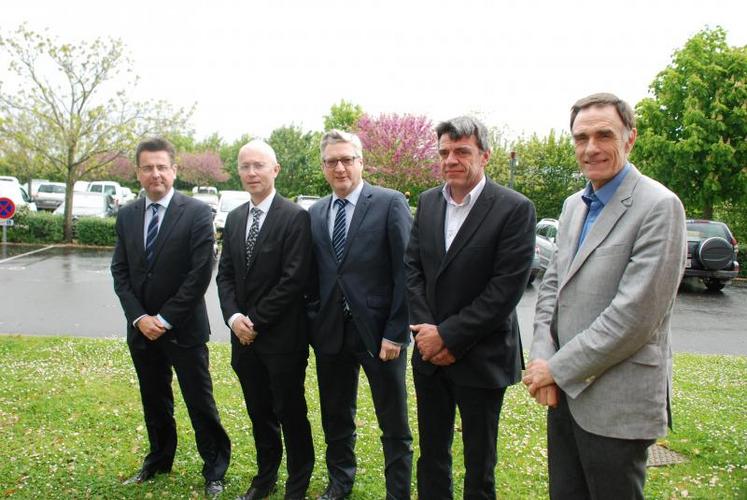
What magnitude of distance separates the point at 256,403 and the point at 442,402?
4.17 feet

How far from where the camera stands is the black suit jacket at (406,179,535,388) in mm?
3033

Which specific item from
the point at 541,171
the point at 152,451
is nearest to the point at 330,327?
the point at 152,451

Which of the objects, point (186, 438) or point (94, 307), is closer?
point (186, 438)

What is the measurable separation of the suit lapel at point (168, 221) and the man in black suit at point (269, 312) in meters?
0.37

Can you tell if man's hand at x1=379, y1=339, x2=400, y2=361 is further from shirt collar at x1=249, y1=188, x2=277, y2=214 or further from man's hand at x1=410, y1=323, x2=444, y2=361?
shirt collar at x1=249, y1=188, x2=277, y2=214

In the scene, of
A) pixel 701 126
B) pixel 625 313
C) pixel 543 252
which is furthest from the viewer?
pixel 701 126

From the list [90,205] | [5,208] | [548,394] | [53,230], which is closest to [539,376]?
[548,394]

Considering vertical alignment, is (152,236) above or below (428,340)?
above

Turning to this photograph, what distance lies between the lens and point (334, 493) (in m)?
3.78

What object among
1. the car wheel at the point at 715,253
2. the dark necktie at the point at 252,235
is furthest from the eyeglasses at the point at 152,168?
the car wheel at the point at 715,253

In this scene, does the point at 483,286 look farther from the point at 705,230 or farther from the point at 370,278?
the point at 705,230

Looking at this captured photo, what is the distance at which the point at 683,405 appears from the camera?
18.5 feet

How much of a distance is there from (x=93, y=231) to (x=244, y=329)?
19669mm

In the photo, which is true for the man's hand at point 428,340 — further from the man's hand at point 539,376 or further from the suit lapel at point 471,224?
the man's hand at point 539,376
